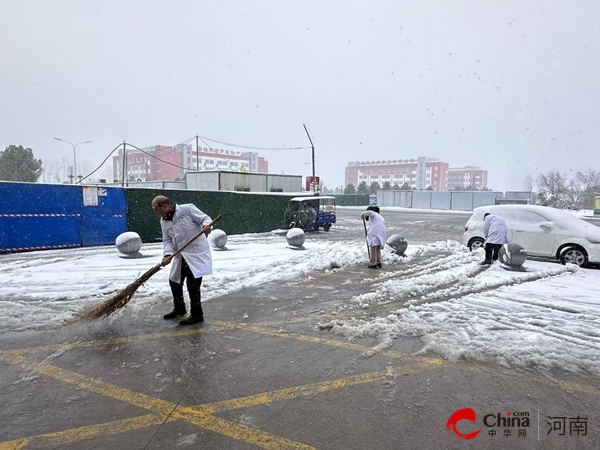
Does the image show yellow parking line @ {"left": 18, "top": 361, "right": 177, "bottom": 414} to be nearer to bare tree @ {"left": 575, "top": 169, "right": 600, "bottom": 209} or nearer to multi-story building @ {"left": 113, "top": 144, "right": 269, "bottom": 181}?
bare tree @ {"left": 575, "top": 169, "right": 600, "bottom": 209}

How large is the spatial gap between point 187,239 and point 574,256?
9.87 meters

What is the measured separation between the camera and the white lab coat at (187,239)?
207 inches

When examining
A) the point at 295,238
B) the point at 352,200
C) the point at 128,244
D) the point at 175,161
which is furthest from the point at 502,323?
the point at 175,161

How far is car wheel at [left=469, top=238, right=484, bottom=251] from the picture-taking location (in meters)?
12.4

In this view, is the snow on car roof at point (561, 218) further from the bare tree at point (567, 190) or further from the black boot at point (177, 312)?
the bare tree at point (567, 190)

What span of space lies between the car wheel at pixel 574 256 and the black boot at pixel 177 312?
9687 millimetres

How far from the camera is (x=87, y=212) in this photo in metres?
13.0

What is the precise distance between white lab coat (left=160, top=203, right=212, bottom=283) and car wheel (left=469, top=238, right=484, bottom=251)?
9799 mm

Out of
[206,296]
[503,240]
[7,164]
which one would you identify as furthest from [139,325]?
[7,164]

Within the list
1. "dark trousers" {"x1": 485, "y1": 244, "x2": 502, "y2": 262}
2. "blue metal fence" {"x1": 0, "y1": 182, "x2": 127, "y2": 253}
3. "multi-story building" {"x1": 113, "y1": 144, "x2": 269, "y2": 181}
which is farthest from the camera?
"multi-story building" {"x1": 113, "y1": 144, "x2": 269, "y2": 181}

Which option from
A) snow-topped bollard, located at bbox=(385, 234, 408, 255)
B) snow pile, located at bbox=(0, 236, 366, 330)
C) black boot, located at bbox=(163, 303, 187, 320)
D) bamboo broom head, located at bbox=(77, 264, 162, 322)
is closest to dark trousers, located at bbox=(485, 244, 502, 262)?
snow-topped bollard, located at bbox=(385, 234, 408, 255)

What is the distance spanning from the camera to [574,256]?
400 inches

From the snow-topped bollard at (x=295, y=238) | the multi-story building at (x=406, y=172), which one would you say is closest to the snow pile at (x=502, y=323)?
the snow-topped bollard at (x=295, y=238)

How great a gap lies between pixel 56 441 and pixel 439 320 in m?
4.51
